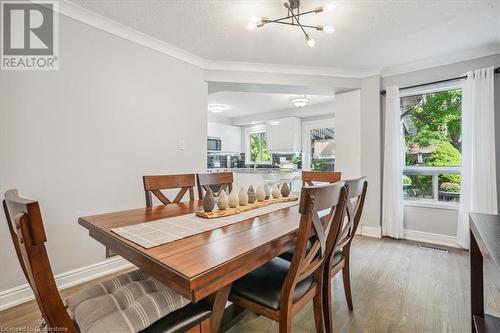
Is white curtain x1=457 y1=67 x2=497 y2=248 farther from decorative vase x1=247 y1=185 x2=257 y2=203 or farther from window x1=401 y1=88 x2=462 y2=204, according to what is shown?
decorative vase x1=247 y1=185 x2=257 y2=203

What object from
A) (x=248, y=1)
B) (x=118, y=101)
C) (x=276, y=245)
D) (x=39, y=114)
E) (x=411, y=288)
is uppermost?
(x=248, y=1)

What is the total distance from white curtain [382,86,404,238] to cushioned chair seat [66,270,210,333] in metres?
Answer: 3.11

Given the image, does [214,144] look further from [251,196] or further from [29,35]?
[251,196]

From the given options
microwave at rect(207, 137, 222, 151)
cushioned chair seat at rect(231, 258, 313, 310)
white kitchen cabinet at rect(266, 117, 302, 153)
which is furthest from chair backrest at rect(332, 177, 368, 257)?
microwave at rect(207, 137, 222, 151)

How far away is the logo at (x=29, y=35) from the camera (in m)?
1.81

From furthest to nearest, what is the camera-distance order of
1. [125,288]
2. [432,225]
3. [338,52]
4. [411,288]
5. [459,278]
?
[432,225]
[338,52]
[459,278]
[411,288]
[125,288]

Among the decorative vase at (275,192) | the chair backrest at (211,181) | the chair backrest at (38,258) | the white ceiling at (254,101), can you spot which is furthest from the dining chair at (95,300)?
the white ceiling at (254,101)

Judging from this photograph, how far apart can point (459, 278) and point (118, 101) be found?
3.57 metres

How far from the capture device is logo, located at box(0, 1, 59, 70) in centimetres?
181

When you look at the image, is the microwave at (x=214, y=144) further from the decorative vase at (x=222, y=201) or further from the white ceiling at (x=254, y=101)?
the decorative vase at (x=222, y=201)

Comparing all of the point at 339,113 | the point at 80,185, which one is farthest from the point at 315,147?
the point at 80,185

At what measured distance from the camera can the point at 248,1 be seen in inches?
77.4

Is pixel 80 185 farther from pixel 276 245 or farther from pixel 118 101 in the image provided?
pixel 276 245

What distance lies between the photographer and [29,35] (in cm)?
191
